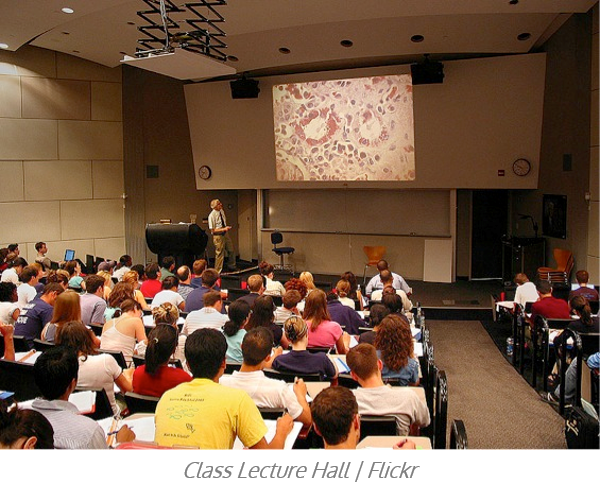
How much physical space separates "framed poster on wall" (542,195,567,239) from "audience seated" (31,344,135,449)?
8.33 metres

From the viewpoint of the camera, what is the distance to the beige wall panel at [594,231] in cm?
762

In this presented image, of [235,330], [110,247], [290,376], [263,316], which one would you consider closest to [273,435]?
[290,376]

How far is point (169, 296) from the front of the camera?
18.6 feet

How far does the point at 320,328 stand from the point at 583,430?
76.8 inches

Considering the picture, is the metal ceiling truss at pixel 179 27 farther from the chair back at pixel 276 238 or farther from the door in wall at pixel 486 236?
the door in wall at pixel 486 236

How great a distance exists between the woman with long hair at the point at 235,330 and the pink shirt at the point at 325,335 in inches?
21.1

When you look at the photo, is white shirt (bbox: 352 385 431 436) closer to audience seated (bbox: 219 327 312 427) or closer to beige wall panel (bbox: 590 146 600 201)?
audience seated (bbox: 219 327 312 427)

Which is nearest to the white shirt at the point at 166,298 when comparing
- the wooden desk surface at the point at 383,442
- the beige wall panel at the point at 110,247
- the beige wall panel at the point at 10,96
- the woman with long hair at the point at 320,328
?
the woman with long hair at the point at 320,328

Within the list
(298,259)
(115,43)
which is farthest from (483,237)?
(115,43)

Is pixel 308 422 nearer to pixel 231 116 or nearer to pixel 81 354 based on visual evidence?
pixel 81 354

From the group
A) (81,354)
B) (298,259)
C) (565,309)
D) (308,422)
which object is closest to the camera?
(308,422)

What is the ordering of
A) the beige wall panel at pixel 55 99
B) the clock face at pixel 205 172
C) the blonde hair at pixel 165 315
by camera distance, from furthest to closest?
the clock face at pixel 205 172 → the beige wall panel at pixel 55 99 → the blonde hair at pixel 165 315

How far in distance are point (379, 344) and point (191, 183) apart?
32.3 ft

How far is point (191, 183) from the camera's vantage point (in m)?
12.8
